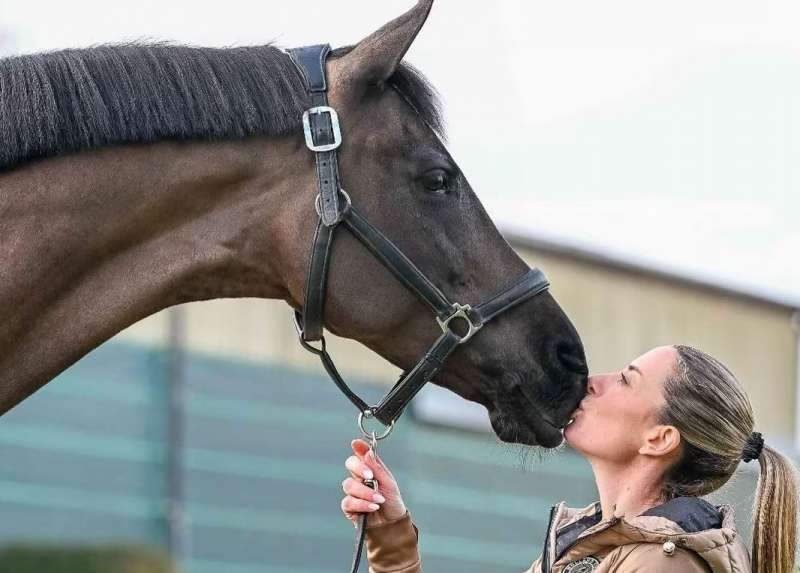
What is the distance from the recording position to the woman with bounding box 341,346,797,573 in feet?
12.3

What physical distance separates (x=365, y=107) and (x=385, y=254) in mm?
448

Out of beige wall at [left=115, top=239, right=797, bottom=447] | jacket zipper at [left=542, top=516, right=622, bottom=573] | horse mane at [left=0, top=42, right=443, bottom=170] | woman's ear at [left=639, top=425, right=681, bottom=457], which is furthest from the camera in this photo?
beige wall at [left=115, top=239, right=797, bottom=447]

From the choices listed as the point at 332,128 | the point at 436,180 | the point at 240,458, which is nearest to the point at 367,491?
the point at 436,180

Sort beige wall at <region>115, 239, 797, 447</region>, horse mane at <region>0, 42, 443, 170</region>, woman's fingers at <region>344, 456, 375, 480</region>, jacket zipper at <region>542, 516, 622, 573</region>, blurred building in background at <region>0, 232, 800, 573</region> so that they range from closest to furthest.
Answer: jacket zipper at <region>542, 516, 622, 573</region> → horse mane at <region>0, 42, 443, 170</region> → woman's fingers at <region>344, 456, 375, 480</region> → blurred building in background at <region>0, 232, 800, 573</region> → beige wall at <region>115, 239, 797, 447</region>

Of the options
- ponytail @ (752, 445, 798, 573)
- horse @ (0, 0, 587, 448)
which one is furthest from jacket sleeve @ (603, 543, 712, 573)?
horse @ (0, 0, 587, 448)

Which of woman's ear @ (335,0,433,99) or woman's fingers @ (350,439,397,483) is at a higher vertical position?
woman's ear @ (335,0,433,99)

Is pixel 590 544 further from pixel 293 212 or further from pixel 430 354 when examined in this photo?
pixel 293 212

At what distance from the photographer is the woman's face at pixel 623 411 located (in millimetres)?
3934

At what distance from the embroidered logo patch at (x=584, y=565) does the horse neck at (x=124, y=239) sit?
116 cm

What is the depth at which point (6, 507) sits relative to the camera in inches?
456

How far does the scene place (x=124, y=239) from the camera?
3.90 m

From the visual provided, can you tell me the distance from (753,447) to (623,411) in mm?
375

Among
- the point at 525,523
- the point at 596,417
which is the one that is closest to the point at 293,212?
the point at 596,417

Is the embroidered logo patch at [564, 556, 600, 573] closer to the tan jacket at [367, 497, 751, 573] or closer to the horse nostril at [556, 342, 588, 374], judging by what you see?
the tan jacket at [367, 497, 751, 573]
